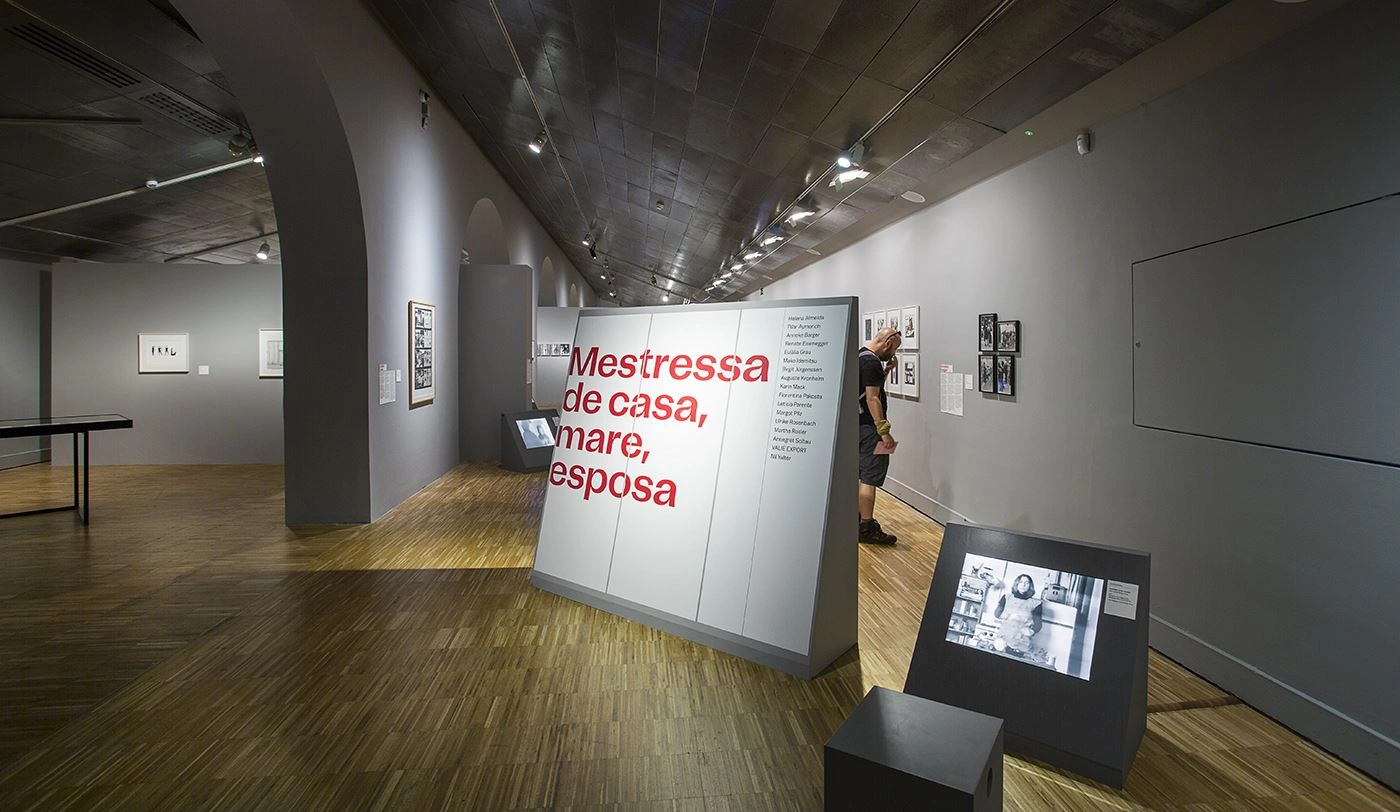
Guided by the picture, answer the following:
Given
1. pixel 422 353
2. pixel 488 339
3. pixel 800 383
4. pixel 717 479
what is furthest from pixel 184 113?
pixel 800 383

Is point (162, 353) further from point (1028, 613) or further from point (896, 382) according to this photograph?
point (1028, 613)

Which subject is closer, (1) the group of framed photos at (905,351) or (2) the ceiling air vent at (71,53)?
(2) the ceiling air vent at (71,53)

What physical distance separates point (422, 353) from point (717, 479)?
A: 215 inches

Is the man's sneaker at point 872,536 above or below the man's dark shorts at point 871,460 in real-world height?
below

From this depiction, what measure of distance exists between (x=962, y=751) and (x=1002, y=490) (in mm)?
3883

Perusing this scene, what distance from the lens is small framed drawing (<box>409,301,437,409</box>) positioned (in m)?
7.62

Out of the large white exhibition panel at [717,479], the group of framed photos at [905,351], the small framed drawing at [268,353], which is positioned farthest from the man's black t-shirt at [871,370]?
the small framed drawing at [268,353]

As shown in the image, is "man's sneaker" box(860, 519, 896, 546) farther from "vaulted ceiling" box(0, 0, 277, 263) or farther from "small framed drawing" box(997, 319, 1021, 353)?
"vaulted ceiling" box(0, 0, 277, 263)

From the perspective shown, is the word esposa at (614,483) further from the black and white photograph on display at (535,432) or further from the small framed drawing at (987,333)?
the black and white photograph on display at (535,432)

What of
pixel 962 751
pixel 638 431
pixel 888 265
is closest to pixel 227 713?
pixel 638 431

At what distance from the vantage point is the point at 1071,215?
177 inches

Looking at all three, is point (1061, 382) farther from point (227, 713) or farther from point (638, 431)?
point (227, 713)

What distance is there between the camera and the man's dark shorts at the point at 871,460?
18.6ft

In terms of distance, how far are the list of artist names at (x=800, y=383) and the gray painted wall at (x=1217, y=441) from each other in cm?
180
